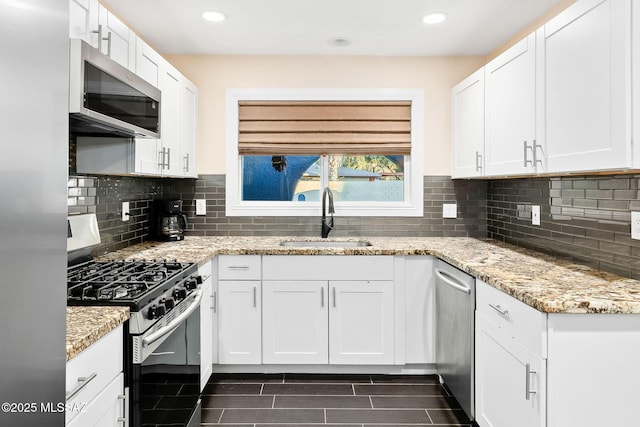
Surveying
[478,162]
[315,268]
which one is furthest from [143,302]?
[478,162]

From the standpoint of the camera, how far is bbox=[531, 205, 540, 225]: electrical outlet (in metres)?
2.74

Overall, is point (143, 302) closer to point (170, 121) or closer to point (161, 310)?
point (161, 310)

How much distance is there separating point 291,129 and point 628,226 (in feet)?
7.61

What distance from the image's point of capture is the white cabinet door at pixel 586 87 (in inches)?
60.8

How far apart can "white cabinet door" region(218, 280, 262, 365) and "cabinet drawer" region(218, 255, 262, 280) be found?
39 millimetres

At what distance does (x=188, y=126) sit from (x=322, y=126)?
101cm

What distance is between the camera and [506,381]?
183 cm

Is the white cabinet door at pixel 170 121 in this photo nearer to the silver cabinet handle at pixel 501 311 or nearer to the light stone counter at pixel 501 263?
the light stone counter at pixel 501 263

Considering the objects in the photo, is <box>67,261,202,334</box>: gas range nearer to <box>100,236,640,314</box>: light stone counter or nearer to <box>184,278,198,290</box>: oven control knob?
<box>184,278,198,290</box>: oven control knob

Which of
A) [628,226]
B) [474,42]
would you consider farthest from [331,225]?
[628,226]

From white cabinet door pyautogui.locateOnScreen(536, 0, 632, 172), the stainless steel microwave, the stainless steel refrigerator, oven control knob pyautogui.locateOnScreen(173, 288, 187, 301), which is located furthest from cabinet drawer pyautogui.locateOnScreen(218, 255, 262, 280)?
the stainless steel refrigerator

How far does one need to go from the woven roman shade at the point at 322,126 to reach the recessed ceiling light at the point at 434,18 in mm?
790

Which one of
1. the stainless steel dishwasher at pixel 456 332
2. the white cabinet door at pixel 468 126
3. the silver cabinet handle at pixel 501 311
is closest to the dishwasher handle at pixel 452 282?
the stainless steel dishwasher at pixel 456 332

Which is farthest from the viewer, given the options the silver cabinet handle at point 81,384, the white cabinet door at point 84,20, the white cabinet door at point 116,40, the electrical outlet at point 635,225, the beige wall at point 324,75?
the beige wall at point 324,75
